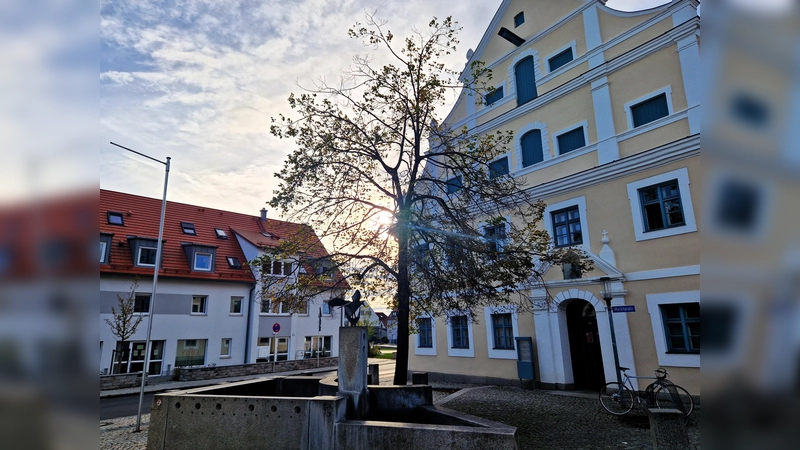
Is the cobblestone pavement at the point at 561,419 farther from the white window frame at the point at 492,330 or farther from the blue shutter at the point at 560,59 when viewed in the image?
the blue shutter at the point at 560,59

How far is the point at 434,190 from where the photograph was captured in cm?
1423

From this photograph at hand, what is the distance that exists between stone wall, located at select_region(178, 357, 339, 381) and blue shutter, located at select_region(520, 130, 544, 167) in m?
15.9

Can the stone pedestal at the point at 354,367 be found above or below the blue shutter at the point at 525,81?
below

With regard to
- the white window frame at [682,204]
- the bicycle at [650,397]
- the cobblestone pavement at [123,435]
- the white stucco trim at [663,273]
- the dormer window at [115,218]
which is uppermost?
the dormer window at [115,218]

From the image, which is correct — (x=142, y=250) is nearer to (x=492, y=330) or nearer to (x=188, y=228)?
(x=188, y=228)

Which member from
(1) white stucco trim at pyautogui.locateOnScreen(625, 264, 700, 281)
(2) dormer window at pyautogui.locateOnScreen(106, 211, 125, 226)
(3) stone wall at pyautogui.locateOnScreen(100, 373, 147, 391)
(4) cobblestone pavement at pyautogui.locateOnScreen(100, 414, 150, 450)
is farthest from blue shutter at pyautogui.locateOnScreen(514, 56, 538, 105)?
(2) dormer window at pyautogui.locateOnScreen(106, 211, 125, 226)

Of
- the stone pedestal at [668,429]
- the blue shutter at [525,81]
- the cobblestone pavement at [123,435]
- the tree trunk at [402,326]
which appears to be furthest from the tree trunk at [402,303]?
the blue shutter at [525,81]

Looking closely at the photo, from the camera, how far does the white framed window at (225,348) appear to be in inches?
1011

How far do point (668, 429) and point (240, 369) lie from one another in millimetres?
22223

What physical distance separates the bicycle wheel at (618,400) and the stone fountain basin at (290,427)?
5.15m

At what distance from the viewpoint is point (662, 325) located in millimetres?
12609

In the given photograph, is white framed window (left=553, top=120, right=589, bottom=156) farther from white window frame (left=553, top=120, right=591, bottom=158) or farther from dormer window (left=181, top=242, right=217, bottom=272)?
dormer window (left=181, top=242, right=217, bottom=272)
